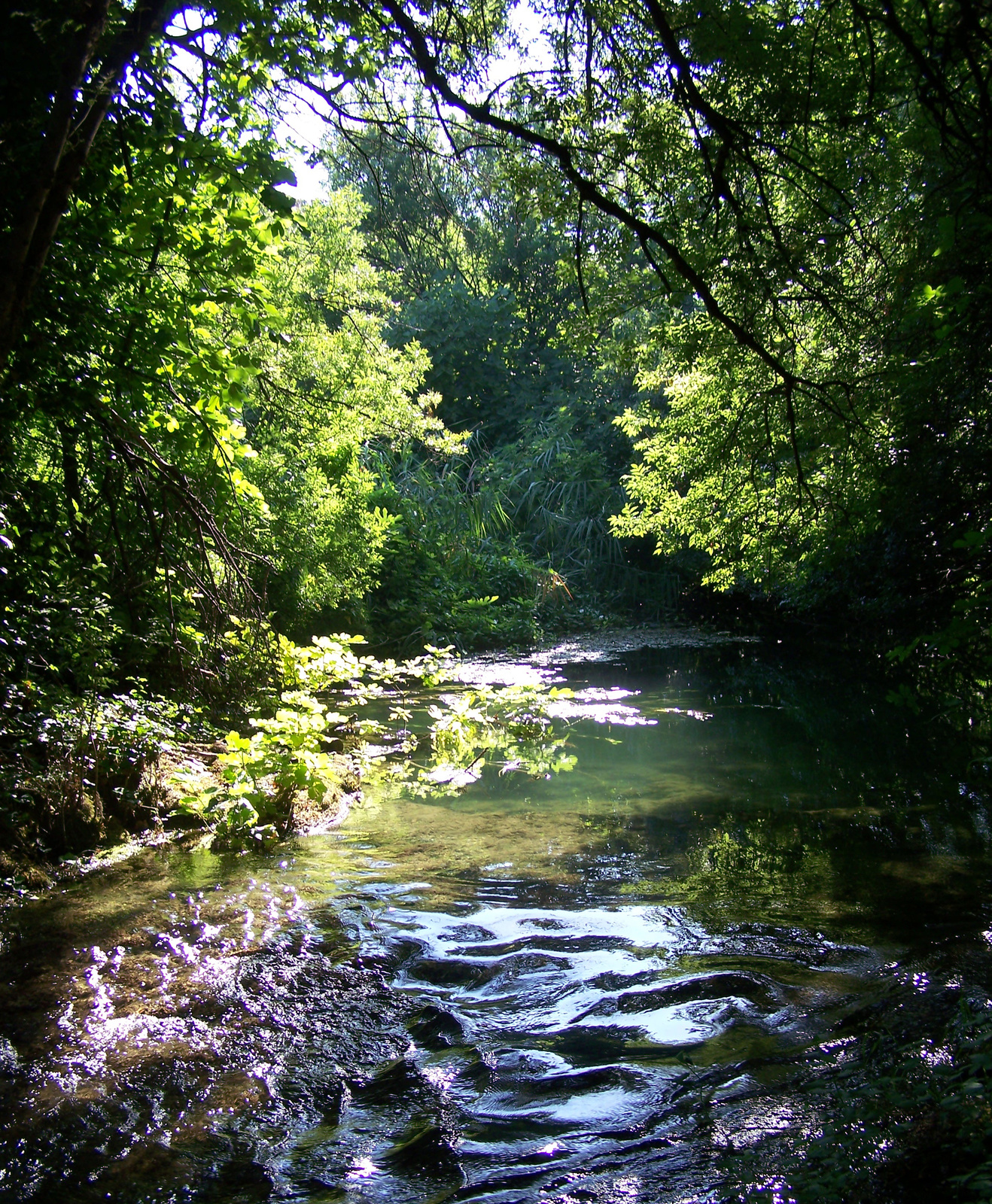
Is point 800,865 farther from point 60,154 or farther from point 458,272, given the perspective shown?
point 60,154

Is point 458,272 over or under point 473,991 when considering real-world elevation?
over

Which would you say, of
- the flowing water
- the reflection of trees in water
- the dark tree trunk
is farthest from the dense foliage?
the flowing water

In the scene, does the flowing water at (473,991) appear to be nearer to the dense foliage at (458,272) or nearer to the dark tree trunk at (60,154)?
the dense foliage at (458,272)

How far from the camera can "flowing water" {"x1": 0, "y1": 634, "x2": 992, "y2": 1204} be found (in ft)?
7.00

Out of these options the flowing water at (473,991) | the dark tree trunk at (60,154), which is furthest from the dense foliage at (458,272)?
the flowing water at (473,991)

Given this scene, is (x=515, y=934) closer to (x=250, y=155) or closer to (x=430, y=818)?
(x=430, y=818)

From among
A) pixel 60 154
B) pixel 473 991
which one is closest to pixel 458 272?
pixel 60 154

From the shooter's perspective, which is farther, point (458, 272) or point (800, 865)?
point (800, 865)

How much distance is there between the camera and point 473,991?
Answer: 10.3 feet

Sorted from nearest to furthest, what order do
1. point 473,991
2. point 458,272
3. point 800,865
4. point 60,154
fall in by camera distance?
Answer: point 60,154 < point 473,991 < point 458,272 < point 800,865

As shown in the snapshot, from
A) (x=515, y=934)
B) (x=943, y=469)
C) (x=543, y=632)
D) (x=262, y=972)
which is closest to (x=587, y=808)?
(x=515, y=934)

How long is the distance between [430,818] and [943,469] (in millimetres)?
4992

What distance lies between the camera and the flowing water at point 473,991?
2.13m

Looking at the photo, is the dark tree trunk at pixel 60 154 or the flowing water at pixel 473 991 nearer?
the flowing water at pixel 473 991
